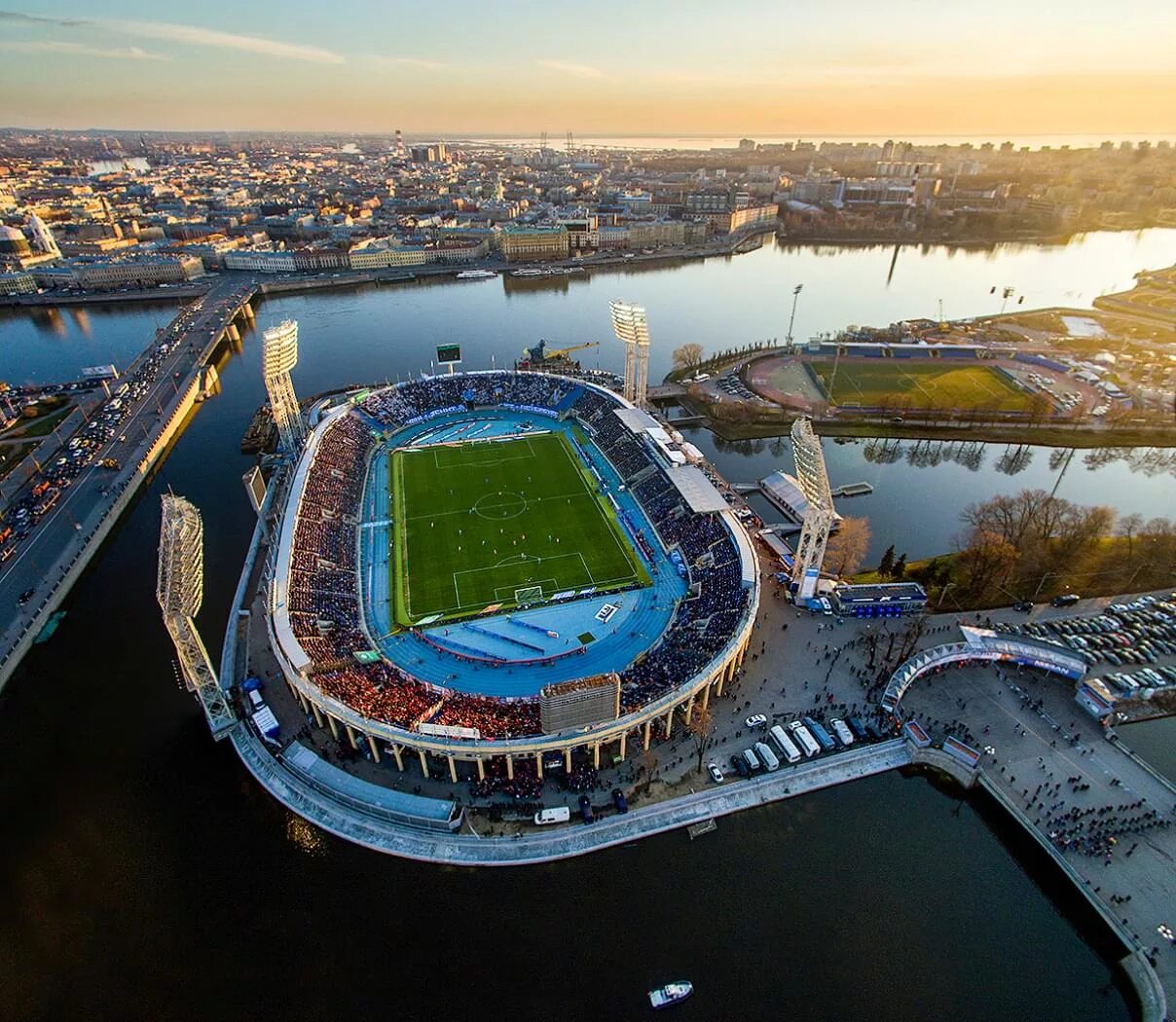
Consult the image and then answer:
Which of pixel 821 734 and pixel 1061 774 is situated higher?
pixel 821 734

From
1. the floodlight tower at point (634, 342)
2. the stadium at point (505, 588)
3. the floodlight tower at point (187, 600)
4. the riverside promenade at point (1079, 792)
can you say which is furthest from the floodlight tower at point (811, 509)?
A: the floodlight tower at point (187, 600)

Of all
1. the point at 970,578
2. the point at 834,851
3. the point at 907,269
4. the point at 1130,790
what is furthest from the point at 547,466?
the point at 907,269

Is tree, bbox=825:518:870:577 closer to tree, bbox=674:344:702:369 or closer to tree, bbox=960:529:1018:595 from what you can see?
tree, bbox=960:529:1018:595

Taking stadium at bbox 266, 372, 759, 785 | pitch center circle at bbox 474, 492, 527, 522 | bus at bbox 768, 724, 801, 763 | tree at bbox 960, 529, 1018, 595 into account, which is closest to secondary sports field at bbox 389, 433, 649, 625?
pitch center circle at bbox 474, 492, 527, 522

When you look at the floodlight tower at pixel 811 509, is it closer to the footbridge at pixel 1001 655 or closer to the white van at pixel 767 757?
the footbridge at pixel 1001 655

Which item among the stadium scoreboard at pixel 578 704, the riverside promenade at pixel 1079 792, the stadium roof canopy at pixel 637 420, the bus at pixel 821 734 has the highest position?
the stadium scoreboard at pixel 578 704

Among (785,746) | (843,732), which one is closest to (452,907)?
(785,746)

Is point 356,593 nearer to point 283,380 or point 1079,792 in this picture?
point 283,380
